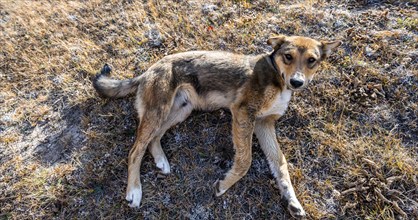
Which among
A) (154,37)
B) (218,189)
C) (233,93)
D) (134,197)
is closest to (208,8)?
(154,37)

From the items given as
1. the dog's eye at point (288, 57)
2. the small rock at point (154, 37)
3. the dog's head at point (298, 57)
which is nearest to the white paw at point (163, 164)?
the dog's head at point (298, 57)

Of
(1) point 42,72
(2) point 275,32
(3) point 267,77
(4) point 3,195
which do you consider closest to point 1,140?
(4) point 3,195

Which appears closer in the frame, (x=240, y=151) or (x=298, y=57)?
(x=298, y=57)

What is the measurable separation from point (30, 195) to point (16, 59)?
3.29 m

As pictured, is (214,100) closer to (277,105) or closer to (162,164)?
(277,105)

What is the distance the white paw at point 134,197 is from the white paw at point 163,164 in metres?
0.48

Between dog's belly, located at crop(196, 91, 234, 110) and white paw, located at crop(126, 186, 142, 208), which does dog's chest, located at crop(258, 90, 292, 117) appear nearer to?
dog's belly, located at crop(196, 91, 234, 110)

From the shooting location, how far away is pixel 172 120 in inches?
205

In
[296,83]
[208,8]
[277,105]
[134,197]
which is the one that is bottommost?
[134,197]

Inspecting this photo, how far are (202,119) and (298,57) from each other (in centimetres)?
193

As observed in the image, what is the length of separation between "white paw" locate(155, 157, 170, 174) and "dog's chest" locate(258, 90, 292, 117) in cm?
164

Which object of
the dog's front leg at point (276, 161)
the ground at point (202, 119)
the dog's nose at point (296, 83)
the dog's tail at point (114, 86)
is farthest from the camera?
the dog's tail at point (114, 86)

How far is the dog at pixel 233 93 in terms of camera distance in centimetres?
448

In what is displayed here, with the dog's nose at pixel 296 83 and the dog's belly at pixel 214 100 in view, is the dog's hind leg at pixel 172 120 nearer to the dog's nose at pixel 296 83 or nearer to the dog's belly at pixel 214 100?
the dog's belly at pixel 214 100
